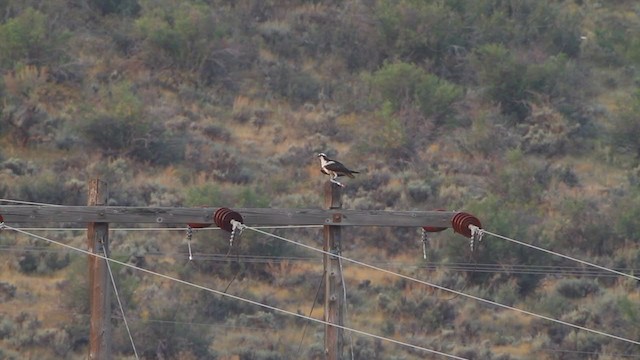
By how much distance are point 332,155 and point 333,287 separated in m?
26.3

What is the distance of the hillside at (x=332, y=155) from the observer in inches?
1198

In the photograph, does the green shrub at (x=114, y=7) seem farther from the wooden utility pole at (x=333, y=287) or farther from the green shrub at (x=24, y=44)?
the wooden utility pole at (x=333, y=287)

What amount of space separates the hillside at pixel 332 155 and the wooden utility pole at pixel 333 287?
12.6m

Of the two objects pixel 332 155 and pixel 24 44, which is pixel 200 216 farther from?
pixel 24 44

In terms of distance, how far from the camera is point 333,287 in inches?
591

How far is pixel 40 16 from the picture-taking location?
147 feet

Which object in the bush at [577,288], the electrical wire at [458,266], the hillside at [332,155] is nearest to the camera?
the hillside at [332,155]

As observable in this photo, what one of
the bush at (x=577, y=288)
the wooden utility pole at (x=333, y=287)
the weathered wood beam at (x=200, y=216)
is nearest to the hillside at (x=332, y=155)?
the bush at (x=577, y=288)

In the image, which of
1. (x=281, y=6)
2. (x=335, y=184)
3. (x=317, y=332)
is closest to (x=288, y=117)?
(x=281, y=6)

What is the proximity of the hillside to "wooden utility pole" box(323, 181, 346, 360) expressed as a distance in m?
12.6

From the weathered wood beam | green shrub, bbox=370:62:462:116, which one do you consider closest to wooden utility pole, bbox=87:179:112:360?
the weathered wood beam

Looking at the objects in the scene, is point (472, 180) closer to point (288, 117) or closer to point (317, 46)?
point (288, 117)

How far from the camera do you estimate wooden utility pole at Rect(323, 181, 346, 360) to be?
48.6ft

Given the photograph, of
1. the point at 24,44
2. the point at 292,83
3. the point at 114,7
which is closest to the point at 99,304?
the point at 24,44
